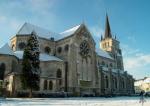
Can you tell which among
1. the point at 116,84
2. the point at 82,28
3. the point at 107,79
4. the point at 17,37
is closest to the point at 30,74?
the point at 17,37

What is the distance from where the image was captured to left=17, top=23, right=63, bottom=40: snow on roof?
5566 centimetres

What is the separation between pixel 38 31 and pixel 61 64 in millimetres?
13564

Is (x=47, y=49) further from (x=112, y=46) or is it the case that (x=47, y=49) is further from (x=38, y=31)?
(x=112, y=46)

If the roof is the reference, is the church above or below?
below

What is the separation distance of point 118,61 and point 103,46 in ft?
32.8

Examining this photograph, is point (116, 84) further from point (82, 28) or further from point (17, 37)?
point (17, 37)

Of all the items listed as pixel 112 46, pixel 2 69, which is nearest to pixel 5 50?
pixel 2 69

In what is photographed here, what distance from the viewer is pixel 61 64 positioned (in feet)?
166

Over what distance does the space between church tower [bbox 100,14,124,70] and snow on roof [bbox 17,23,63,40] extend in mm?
33011

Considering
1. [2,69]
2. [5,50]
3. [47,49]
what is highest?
[47,49]

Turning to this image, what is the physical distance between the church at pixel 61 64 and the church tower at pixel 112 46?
18.4m

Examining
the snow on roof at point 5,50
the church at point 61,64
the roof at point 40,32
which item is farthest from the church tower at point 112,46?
the snow on roof at point 5,50

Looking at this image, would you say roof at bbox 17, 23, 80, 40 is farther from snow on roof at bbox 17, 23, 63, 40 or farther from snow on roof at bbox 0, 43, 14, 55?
snow on roof at bbox 0, 43, 14, 55

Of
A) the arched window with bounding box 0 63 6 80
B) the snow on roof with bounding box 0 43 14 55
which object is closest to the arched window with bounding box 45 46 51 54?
the snow on roof with bounding box 0 43 14 55
